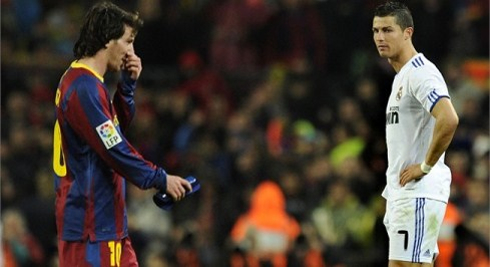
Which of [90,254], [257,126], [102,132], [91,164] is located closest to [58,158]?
[91,164]

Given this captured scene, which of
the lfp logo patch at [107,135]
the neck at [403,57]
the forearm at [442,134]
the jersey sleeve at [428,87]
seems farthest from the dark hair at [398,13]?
the lfp logo patch at [107,135]

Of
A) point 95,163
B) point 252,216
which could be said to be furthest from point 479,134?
point 95,163

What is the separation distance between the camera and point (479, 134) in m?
15.8

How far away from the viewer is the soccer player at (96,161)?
7773 millimetres

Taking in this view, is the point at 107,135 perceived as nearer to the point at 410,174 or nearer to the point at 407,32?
the point at 410,174

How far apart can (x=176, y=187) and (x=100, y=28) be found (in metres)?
1.10

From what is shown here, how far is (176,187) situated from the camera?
25.6ft

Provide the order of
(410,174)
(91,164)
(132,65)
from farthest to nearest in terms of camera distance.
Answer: (132,65) < (410,174) < (91,164)

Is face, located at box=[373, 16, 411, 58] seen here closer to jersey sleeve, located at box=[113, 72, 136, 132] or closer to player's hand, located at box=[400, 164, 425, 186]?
player's hand, located at box=[400, 164, 425, 186]

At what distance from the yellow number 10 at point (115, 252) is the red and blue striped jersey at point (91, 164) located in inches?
1.7

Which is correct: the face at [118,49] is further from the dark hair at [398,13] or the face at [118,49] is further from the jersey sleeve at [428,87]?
the jersey sleeve at [428,87]

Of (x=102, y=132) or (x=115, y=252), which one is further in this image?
(x=115, y=252)

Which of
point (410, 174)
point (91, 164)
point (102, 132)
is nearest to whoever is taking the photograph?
point (102, 132)

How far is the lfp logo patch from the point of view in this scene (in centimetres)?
774
